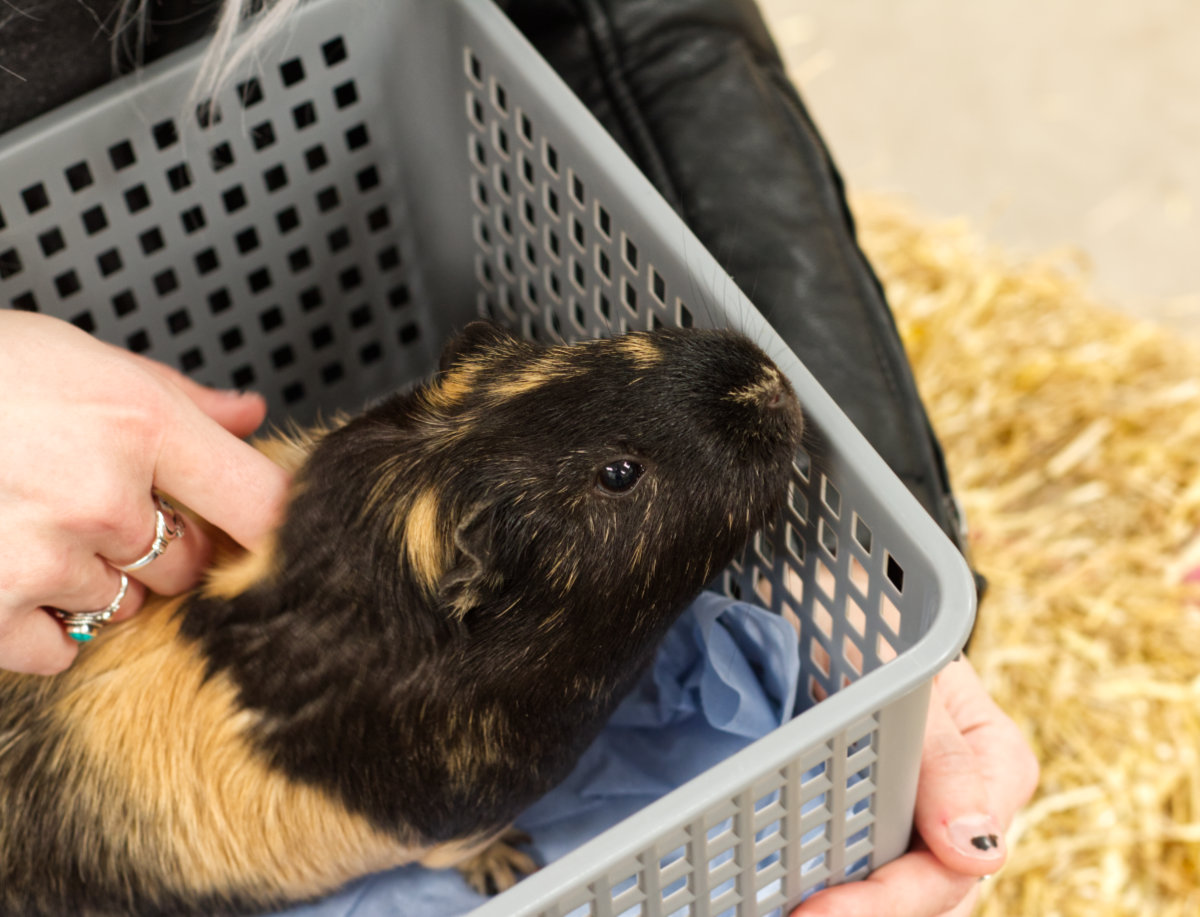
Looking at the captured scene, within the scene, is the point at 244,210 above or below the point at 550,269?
above

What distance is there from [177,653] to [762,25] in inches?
46.4

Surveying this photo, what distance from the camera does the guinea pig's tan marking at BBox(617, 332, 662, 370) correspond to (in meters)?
1.36

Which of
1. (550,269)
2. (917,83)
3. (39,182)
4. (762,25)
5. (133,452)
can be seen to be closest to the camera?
(133,452)

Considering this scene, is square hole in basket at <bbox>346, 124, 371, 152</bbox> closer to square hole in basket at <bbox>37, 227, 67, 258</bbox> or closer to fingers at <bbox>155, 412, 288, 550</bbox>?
square hole in basket at <bbox>37, 227, 67, 258</bbox>

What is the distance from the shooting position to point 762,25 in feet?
6.39

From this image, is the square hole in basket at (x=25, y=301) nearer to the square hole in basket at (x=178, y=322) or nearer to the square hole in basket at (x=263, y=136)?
the square hole in basket at (x=178, y=322)

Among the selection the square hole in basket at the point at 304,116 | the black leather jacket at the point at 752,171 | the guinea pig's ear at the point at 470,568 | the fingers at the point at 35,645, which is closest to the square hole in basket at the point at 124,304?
the square hole in basket at the point at 304,116

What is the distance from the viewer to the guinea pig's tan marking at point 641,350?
4.47 ft

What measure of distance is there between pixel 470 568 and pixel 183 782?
46 centimetres

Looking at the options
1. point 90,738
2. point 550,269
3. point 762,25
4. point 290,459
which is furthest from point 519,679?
point 762,25

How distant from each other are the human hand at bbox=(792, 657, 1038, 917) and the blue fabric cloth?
19 cm

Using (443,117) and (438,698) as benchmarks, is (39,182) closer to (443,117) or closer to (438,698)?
(443,117)

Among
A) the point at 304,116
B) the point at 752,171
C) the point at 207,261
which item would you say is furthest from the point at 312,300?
the point at 752,171

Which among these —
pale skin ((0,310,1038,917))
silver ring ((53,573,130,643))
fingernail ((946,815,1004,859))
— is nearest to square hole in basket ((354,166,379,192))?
pale skin ((0,310,1038,917))
